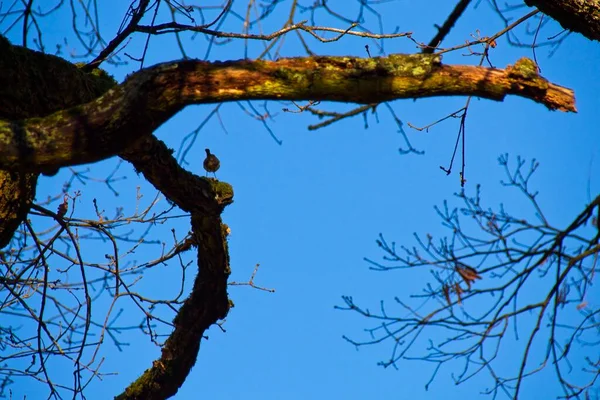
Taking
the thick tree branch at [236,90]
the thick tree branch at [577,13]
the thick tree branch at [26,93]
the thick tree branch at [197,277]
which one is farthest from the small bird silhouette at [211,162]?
the thick tree branch at [577,13]

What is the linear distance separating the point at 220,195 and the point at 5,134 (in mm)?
1494

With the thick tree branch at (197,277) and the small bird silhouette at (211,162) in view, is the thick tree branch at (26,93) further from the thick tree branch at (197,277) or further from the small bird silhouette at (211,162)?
the small bird silhouette at (211,162)

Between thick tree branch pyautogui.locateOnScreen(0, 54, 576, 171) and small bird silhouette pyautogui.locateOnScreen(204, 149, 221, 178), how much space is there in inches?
56.9

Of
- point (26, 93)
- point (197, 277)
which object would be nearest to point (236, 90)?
point (26, 93)

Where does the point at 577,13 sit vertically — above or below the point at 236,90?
above

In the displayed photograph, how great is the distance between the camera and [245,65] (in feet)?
6.20

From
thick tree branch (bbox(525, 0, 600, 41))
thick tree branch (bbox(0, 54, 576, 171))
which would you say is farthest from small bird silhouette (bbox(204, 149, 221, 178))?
thick tree branch (bbox(525, 0, 600, 41))

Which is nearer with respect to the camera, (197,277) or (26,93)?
(26,93)

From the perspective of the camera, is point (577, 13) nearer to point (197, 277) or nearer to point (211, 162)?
point (211, 162)

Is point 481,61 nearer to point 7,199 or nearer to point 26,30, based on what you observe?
point 26,30

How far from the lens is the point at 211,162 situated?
3.34 m

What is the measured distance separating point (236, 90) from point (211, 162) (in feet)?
4.94

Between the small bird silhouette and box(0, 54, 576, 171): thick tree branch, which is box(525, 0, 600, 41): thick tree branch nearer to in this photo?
box(0, 54, 576, 171): thick tree branch

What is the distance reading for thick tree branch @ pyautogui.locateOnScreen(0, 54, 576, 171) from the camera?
1.82 metres
